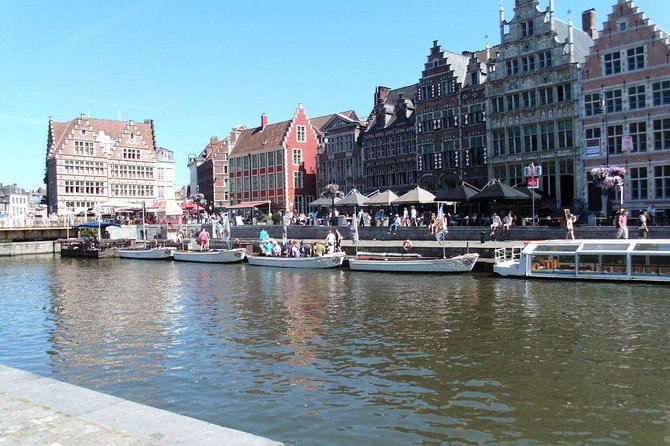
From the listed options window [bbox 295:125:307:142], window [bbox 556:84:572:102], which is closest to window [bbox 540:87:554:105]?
window [bbox 556:84:572:102]

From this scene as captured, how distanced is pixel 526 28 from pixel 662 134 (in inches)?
481

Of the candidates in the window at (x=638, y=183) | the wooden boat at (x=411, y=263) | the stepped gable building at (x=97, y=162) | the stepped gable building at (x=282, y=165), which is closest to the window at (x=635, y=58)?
the window at (x=638, y=183)

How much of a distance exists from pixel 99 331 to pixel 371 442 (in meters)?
10.9

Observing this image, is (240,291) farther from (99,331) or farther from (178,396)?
(178,396)

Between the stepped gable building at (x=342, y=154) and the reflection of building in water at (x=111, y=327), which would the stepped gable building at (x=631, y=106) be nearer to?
the stepped gable building at (x=342, y=154)

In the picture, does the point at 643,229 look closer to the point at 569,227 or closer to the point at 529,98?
the point at 569,227

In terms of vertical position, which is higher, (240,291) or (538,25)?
Answer: (538,25)

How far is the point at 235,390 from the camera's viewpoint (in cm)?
1082

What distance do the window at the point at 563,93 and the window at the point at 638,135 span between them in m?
4.62

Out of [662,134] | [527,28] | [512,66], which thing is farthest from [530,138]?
[662,134]

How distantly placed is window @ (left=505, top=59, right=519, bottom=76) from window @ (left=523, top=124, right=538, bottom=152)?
13.4ft

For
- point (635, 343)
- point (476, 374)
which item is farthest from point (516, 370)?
point (635, 343)

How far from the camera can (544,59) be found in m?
42.6

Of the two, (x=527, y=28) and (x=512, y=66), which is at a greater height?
(x=527, y=28)
